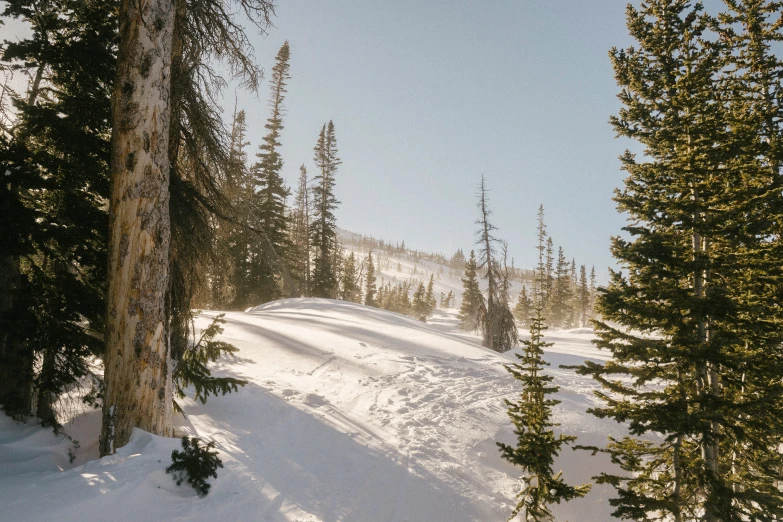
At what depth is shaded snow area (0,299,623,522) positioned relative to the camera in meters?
3.50

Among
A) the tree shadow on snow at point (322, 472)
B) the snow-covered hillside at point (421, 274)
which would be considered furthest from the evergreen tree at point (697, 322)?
the snow-covered hillside at point (421, 274)

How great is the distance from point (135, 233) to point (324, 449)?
4.84m

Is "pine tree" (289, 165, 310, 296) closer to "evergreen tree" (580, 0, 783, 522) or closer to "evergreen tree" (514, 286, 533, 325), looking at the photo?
"evergreen tree" (580, 0, 783, 522)

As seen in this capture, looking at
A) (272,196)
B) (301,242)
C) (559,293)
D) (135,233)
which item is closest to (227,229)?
(135,233)

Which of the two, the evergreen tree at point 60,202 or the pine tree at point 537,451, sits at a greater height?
the evergreen tree at point 60,202

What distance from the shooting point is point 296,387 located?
8.68 m

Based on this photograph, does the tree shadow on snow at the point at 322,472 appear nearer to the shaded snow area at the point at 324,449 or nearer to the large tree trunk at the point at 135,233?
the shaded snow area at the point at 324,449

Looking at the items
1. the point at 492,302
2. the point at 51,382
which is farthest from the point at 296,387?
the point at 492,302

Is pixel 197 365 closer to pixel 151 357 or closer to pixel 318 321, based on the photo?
pixel 151 357

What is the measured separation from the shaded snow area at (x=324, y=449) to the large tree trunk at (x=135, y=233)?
434 mm

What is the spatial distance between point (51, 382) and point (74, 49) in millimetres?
4975

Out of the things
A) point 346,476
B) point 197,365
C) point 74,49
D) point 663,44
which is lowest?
point 346,476

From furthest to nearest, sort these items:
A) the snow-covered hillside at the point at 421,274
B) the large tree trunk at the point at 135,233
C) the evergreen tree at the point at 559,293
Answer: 1. the snow-covered hillside at the point at 421,274
2. the evergreen tree at the point at 559,293
3. the large tree trunk at the point at 135,233

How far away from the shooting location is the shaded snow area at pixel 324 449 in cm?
350
